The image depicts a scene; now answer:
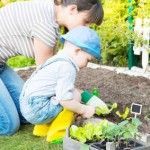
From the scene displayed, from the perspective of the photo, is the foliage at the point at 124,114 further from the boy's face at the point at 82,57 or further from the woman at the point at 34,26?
the woman at the point at 34,26

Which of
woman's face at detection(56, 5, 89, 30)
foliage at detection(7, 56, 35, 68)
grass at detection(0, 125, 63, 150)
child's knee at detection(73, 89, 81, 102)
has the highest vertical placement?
woman's face at detection(56, 5, 89, 30)

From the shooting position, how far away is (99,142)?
10.3 ft

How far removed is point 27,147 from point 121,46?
2990 mm

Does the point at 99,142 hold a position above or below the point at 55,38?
below

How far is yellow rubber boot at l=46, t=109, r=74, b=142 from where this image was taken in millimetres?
3641

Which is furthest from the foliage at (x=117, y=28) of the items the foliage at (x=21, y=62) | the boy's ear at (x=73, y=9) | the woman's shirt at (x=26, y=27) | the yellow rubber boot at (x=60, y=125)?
the yellow rubber boot at (x=60, y=125)

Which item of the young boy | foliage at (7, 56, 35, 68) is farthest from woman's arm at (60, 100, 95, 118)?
foliage at (7, 56, 35, 68)

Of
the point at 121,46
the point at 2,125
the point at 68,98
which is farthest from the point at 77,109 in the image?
the point at 121,46

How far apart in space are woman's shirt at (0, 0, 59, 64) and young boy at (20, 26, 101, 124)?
15cm

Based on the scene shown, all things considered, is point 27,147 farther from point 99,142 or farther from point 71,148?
point 99,142

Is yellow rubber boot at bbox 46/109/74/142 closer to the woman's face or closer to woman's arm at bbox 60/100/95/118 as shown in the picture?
woman's arm at bbox 60/100/95/118

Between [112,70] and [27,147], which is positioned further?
[112,70]

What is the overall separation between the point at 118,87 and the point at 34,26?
1.46 m

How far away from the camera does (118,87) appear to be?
493 cm
